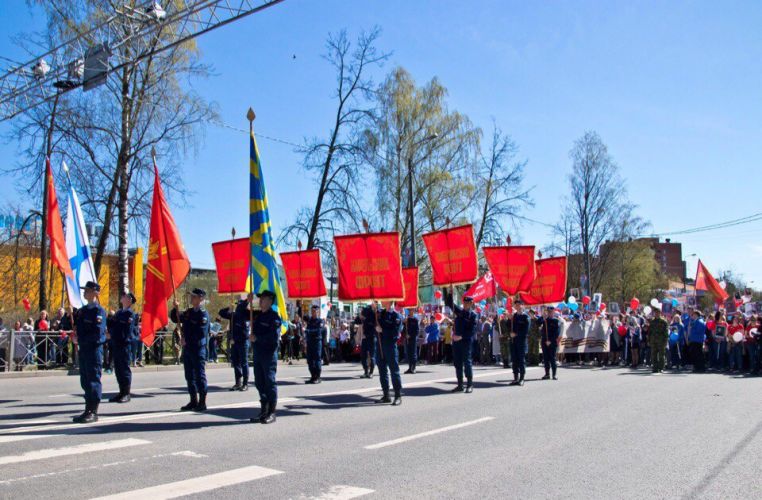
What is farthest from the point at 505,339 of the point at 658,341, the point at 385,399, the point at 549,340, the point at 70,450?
the point at 70,450

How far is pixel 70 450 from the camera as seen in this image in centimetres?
691

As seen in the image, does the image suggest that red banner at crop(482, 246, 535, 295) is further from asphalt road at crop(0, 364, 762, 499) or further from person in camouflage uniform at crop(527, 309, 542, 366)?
asphalt road at crop(0, 364, 762, 499)

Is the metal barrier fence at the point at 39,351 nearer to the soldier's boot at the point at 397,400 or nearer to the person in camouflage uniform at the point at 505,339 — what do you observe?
the soldier's boot at the point at 397,400

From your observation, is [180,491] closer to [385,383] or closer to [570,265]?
[385,383]

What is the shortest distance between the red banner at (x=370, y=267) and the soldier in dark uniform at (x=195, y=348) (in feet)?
11.4

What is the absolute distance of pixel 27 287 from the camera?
33.3m

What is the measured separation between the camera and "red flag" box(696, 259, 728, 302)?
25.1 meters

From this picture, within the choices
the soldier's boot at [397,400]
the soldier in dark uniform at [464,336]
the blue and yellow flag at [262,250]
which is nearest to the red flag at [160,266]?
the blue and yellow flag at [262,250]

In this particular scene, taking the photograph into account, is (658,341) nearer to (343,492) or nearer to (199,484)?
(343,492)

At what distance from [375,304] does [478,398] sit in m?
2.49

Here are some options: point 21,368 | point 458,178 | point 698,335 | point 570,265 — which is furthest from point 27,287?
point 570,265

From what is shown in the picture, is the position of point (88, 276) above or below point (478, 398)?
above

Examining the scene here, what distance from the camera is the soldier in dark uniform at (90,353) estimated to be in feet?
28.7

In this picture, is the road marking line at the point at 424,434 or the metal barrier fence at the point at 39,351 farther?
the metal barrier fence at the point at 39,351
